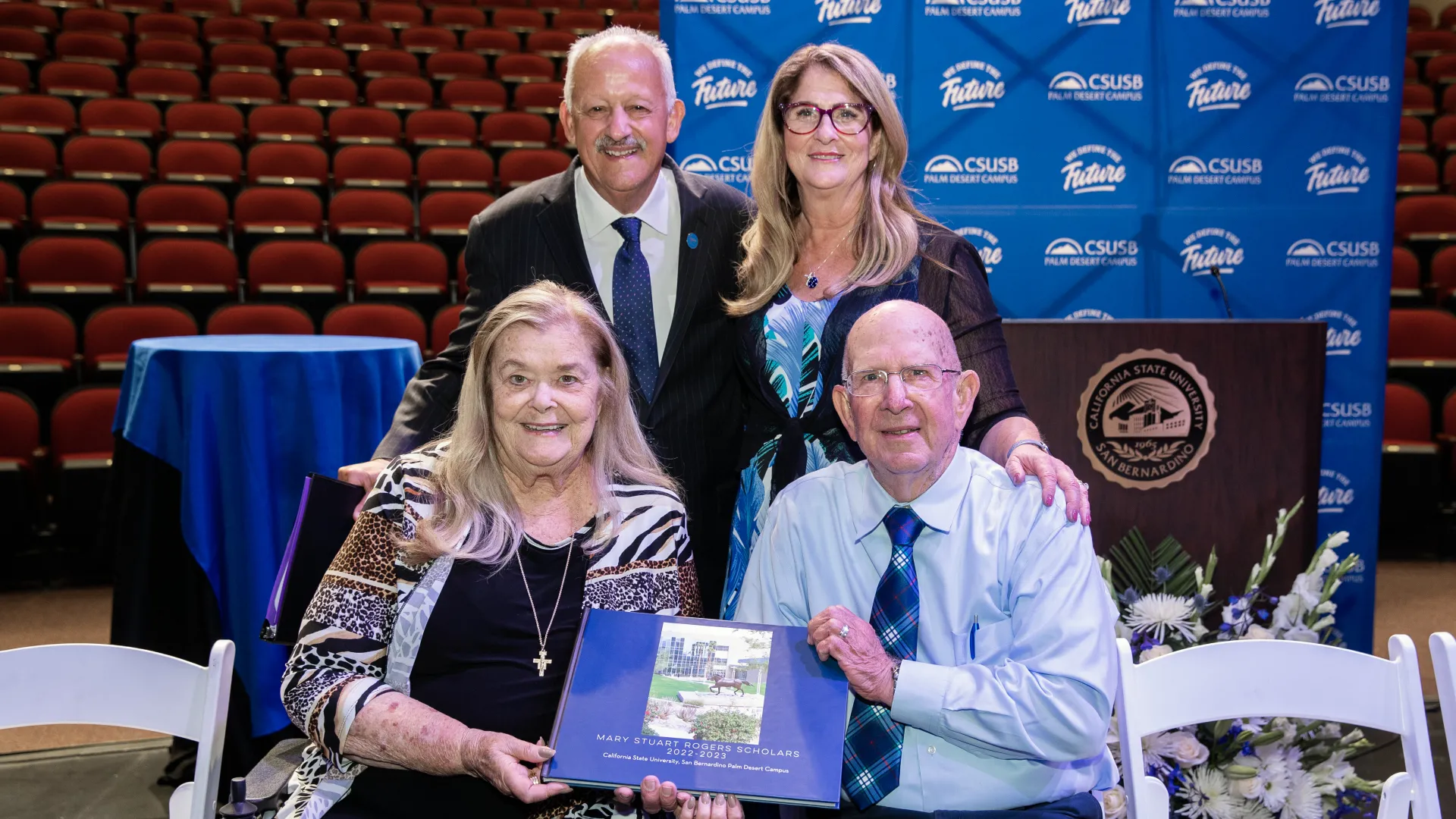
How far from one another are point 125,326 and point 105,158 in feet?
7.80

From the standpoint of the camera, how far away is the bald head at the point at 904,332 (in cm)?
181

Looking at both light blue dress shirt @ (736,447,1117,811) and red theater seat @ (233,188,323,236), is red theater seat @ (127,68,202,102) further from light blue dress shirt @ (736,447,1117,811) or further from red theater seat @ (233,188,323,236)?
light blue dress shirt @ (736,447,1117,811)

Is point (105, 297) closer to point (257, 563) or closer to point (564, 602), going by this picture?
point (257, 563)

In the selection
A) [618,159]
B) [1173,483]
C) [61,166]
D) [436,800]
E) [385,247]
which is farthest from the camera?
[61,166]

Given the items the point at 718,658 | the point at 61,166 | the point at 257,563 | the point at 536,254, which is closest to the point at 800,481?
the point at 718,658

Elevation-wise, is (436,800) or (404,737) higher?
(404,737)

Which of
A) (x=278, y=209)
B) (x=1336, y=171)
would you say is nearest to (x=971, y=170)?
(x=1336, y=171)

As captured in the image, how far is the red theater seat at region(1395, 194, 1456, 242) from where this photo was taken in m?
7.70

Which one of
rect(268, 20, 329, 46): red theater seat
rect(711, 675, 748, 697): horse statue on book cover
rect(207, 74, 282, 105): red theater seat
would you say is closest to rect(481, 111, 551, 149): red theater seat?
rect(207, 74, 282, 105): red theater seat

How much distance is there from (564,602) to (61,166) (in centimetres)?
734

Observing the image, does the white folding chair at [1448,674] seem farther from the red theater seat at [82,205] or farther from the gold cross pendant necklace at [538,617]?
the red theater seat at [82,205]

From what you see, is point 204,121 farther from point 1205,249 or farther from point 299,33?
point 1205,249

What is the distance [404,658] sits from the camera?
6.20 feet

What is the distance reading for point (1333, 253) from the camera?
4.27 m
